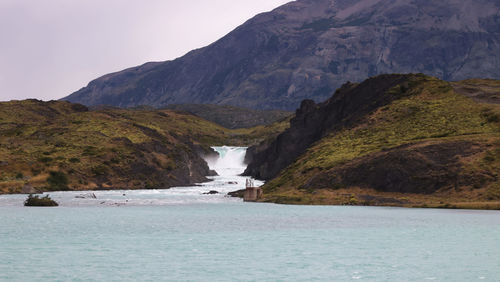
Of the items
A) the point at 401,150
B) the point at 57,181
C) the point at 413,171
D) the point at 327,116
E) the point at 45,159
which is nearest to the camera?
the point at 413,171

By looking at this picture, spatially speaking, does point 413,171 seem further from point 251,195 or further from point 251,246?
point 251,246

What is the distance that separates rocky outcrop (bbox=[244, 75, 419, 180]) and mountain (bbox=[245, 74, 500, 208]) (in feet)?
1.04

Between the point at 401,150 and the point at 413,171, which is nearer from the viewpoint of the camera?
the point at 413,171

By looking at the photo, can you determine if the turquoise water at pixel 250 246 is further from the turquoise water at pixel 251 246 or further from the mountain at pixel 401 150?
the mountain at pixel 401 150

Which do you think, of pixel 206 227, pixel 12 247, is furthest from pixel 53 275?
pixel 206 227

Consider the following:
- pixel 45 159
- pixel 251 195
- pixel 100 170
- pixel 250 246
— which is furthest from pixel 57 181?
pixel 250 246

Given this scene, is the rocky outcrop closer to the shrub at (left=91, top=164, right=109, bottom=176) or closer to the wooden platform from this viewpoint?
the wooden platform

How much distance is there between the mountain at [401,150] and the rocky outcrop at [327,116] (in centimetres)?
32

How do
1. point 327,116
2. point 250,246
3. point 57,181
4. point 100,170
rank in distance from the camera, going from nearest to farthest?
1. point 250,246
2. point 57,181
3. point 100,170
4. point 327,116

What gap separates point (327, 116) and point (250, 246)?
100844 mm

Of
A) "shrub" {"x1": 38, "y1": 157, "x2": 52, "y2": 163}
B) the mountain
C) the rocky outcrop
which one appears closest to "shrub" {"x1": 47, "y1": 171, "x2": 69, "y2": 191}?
"shrub" {"x1": 38, "y1": 157, "x2": 52, "y2": 163}

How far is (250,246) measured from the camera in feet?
135

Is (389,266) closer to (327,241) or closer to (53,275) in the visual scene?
(327,241)

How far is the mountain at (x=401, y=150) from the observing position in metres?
81.9
